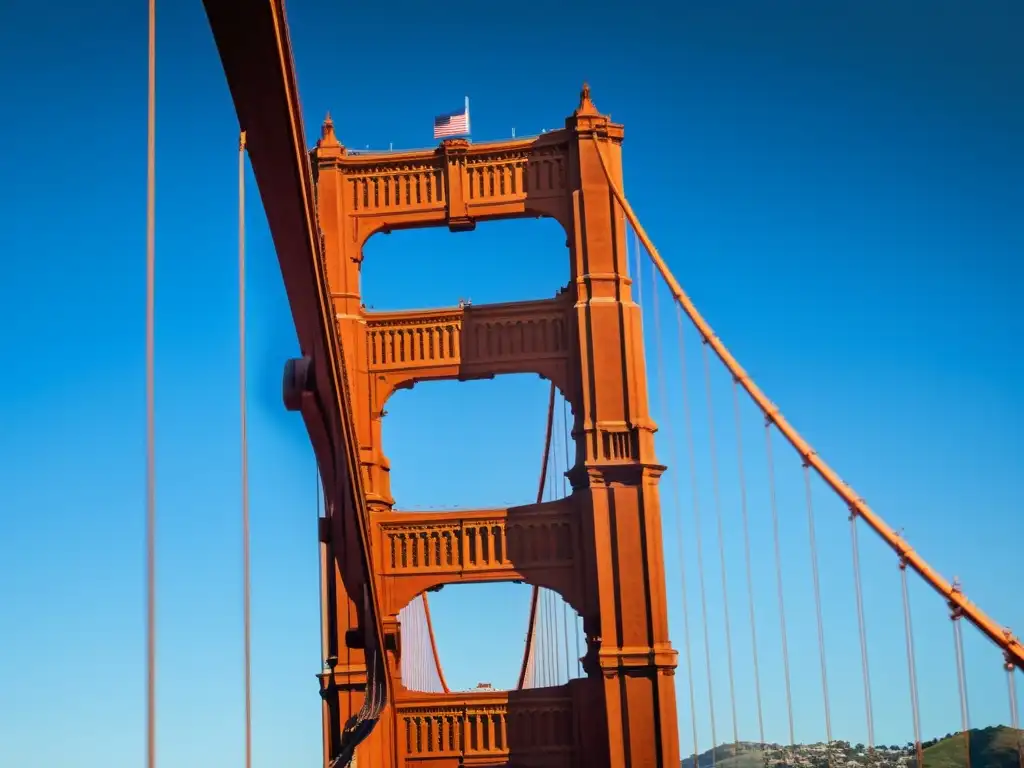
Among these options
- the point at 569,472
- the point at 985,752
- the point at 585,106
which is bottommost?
the point at 985,752

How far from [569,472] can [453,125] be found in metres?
7.41

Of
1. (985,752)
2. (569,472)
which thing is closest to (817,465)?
(569,472)

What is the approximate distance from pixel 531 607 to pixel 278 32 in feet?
81.3

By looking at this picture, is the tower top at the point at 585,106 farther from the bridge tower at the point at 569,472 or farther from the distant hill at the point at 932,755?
the distant hill at the point at 932,755

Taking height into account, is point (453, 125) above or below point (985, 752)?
above

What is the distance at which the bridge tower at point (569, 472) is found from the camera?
25.2 metres

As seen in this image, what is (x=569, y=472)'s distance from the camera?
87.1 feet

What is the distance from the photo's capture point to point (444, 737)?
1030 inches

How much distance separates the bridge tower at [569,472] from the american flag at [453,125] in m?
0.23

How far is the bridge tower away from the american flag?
23cm

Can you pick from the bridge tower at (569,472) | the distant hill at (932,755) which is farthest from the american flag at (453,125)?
the distant hill at (932,755)

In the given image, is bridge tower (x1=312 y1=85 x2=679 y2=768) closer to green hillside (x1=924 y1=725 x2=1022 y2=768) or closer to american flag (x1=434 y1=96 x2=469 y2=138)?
american flag (x1=434 y1=96 x2=469 y2=138)

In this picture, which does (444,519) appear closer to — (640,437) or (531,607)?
(640,437)

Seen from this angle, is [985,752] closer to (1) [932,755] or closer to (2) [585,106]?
(1) [932,755]
